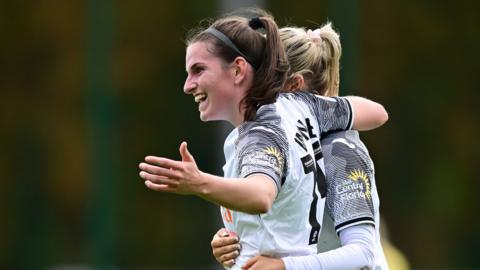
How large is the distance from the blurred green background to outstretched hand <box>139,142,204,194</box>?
12.5m

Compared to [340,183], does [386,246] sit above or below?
above

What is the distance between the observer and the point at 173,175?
3730mm

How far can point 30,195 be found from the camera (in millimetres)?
18578

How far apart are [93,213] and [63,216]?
704 centimetres

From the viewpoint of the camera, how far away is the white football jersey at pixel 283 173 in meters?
4.11

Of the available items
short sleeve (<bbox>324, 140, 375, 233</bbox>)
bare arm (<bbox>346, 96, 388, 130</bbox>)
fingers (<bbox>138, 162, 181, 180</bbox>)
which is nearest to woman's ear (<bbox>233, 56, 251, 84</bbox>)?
short sleeve (<bbox>324, 140, 375, 233</bbox>)

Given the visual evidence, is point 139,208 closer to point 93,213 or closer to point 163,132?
point 163,132

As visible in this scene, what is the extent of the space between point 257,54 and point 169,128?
14.0m

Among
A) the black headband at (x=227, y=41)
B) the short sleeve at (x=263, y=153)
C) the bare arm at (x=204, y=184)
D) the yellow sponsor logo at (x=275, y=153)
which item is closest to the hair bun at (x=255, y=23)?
the black headband at (x=227, y=41)

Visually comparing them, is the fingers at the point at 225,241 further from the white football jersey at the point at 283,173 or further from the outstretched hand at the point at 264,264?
the outstretched hand at the point at 264,264

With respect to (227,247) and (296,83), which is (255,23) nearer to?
Answer: (296,83)

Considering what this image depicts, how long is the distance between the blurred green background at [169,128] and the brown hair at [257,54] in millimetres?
11782

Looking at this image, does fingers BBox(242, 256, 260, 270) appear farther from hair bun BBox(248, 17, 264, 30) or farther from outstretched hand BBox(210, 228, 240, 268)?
hair bun BBox(248, 17, 264, 30)

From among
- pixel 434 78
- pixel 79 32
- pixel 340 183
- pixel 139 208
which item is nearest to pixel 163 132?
pixel 139 208
